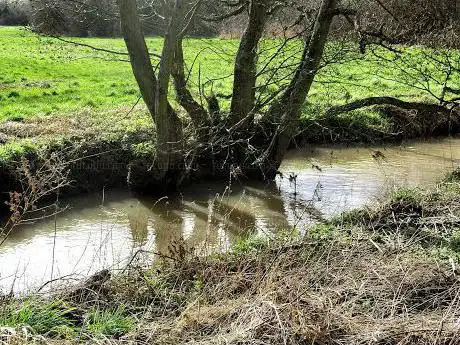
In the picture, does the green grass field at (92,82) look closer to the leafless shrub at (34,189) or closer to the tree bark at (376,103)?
the tree bark at (376,103)

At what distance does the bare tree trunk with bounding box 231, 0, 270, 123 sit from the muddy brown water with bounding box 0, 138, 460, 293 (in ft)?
5.60

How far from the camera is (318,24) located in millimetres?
10898

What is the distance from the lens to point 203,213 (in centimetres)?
1056

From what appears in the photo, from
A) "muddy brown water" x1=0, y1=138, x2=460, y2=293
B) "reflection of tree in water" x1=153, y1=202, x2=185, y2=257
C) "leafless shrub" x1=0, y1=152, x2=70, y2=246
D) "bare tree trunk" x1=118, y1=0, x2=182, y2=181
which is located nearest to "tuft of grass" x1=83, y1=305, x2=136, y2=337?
"leafless shrub" x1=0, y1=152, x2=70, y2=246

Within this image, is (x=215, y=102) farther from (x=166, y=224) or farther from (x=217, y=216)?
(x=166, y=224)

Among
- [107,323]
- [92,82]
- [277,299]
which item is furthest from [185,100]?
[92,82]

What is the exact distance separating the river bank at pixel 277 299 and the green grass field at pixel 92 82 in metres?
5.22

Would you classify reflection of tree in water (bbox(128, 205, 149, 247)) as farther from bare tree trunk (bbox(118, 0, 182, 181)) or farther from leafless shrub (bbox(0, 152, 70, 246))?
leafless shrub (bbox(0, 152, 70, 246))

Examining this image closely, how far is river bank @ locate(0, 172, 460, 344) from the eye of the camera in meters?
4.43

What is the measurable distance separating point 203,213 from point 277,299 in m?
5.79

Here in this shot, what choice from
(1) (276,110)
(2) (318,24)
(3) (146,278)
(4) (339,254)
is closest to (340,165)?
(1) (276,110)

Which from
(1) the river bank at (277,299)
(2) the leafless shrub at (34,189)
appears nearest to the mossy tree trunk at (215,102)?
(2) the leafless shrub at (34,189)

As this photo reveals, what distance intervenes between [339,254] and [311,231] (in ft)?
4.03

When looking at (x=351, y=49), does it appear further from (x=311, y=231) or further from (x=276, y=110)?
(x=311, y=231)
